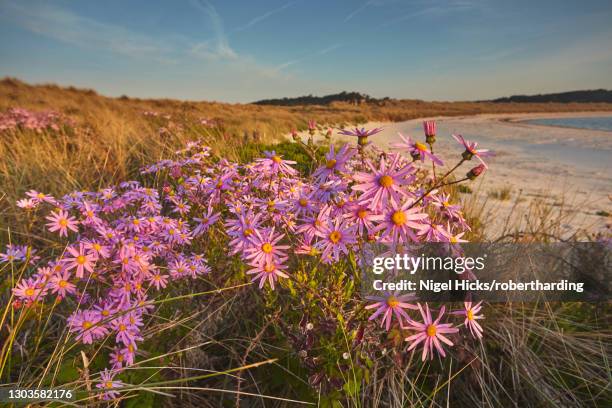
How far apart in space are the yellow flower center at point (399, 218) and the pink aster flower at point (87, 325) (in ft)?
4.37

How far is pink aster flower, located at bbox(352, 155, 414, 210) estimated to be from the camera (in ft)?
3.93

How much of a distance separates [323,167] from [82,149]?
244 inches

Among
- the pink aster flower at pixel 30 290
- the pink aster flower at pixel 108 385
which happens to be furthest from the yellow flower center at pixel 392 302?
the pink aster flower at pixel 30 290

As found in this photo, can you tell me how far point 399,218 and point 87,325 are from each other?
144cm

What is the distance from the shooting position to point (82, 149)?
623 cm

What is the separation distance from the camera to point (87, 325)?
1611 mm

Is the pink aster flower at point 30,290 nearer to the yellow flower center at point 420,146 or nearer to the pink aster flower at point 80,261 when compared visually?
the pink aster flower at point 80,261

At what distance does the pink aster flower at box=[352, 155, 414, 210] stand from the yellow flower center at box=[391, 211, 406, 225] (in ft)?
0.14

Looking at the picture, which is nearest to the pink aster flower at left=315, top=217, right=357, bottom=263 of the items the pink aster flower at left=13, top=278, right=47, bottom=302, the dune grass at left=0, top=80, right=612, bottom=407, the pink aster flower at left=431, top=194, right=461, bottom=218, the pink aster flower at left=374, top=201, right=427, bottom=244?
the pink aster flower at left=374, top=201, right=427, bottom=244

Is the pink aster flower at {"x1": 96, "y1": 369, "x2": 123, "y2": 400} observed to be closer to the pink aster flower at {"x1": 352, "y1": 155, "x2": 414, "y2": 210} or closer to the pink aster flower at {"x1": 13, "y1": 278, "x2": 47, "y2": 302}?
the pink aster flower at {"x1": 13, "y1": 278, "x2": 47, "y2": 302}

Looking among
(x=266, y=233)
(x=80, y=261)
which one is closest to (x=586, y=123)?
(x=266, y=233)

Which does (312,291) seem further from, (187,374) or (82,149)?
(82,149)

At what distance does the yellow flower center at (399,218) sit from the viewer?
47.6 inches

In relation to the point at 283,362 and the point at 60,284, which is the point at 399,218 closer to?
the point at 283,362
